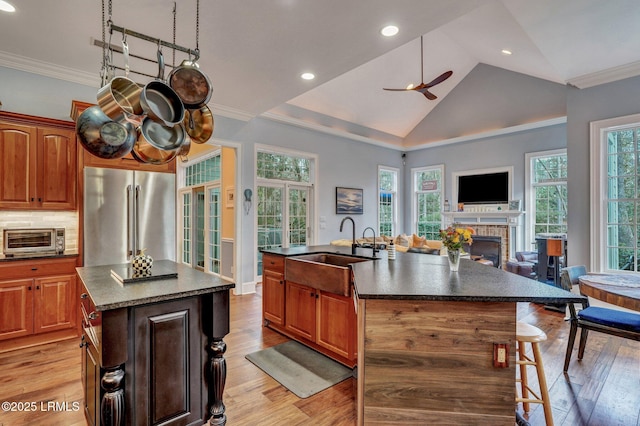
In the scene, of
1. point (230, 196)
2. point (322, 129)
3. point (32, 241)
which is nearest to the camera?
point (32, 241)

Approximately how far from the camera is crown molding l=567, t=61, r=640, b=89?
11.6 feet

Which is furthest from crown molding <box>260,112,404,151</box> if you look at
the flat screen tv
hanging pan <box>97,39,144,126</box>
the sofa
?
the sofa

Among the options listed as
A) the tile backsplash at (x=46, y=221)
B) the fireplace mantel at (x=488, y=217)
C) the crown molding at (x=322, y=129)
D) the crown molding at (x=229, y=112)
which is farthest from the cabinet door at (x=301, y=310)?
the fireplace mantel at (x=488, y=217)

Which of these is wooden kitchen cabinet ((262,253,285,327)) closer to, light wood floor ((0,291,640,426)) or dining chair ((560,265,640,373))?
light wood floor ((0,291,640,426))

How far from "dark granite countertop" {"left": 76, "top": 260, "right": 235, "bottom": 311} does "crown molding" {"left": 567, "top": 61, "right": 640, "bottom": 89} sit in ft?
15.5

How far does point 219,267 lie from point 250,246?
115 centimetres

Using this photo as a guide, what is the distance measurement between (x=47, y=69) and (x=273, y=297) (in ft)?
11.5

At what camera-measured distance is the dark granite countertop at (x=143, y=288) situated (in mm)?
1492

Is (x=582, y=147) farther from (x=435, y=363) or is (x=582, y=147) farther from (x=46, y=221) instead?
(x=46, y=221)

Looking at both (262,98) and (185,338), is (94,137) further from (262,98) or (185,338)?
(262,98)

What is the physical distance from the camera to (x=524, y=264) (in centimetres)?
574

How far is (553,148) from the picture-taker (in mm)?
6031

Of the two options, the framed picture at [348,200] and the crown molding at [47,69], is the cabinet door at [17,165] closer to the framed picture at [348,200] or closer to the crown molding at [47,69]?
the crown molding at [47,69]

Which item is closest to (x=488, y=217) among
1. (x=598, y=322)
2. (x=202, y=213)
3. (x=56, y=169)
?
(x=598, y=322)
